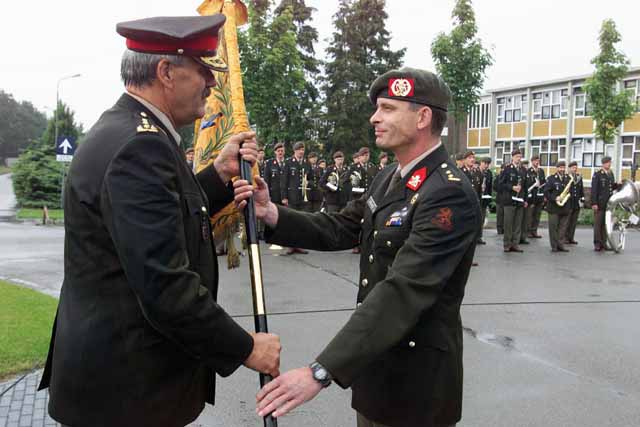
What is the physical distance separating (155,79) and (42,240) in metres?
15.0

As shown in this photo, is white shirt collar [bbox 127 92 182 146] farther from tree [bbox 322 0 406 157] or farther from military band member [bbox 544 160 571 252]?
tree [bbox 322 0 406 157]

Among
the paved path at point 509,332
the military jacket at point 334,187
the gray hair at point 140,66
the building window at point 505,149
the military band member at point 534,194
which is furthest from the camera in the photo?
the building window at point 505,149

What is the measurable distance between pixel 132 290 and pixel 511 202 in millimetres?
13838

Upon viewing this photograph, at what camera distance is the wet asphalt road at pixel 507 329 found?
4.64 metres

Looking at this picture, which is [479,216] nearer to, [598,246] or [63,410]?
[63,410]

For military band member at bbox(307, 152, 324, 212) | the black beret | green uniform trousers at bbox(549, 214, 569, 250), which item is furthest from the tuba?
the black beret

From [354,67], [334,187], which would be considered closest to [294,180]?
[334,187]

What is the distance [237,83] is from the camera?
290cm

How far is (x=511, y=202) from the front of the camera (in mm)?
14781

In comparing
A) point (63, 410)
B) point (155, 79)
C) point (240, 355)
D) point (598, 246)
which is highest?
point (155, 79)

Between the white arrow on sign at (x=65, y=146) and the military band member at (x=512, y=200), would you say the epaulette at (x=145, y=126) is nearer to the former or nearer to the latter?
the military band member at (x=512, y=200)

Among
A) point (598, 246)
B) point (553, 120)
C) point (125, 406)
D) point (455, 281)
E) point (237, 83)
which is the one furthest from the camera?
point (553, 120)

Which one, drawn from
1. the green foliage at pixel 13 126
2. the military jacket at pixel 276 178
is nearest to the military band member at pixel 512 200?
the military jacket at pixel 276 178

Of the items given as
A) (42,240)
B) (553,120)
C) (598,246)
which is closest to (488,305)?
(598,246)
